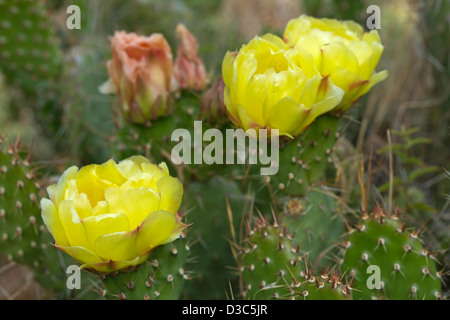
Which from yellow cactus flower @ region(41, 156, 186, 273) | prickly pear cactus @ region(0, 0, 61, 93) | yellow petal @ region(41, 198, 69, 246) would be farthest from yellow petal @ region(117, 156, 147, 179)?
prickly pear cactus @ region(0, 0, 61, 93)

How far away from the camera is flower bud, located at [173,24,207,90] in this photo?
952 millimetres

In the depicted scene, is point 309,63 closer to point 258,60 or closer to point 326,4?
point 258,60

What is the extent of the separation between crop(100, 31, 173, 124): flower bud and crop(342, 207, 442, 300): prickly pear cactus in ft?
1.43

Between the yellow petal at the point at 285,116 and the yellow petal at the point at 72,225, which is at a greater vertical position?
the yellow petal at the point at 285,116

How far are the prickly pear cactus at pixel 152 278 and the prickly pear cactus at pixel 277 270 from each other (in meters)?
0.12

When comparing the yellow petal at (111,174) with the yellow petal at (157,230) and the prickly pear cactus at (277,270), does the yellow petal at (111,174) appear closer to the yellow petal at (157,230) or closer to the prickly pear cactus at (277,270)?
the yellow petal at (157,230)

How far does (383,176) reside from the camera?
4.40ft

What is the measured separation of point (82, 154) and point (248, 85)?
942mm

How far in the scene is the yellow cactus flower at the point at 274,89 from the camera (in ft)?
2.25

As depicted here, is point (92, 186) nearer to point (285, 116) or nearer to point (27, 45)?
point (285, 116)

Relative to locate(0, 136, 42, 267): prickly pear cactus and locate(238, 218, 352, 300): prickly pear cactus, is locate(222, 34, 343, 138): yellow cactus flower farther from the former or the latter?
locate(0, 136, 42, 267): prickly pear cactus

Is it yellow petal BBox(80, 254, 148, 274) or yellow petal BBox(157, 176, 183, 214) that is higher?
yellow petal BBox(157, 176, 183, 214)

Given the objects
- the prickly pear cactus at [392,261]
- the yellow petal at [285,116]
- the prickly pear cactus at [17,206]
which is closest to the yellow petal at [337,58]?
the yellow petal at [285,116]

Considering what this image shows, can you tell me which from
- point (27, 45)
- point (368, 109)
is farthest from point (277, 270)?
point (27, 45)
